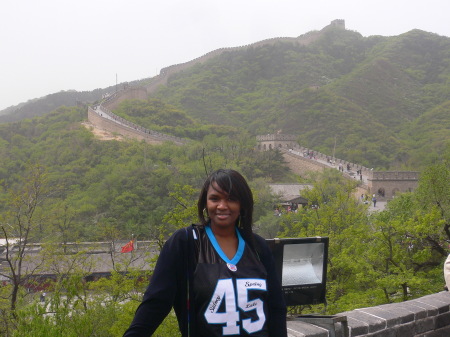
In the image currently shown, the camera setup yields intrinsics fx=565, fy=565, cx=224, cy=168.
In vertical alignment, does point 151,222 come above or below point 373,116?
below

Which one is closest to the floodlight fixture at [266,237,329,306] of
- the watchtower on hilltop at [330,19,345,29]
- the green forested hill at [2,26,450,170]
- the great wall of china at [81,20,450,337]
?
Result: the great wall of china at [81,20,450,337]

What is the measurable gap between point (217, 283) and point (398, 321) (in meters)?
2.20

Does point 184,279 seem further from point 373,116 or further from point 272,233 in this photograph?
point 373,116

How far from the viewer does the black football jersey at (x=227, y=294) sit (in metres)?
1.98

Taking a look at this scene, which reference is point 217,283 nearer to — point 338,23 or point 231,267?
point 231,267

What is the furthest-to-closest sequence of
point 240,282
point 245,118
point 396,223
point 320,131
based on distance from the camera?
point 245,118 → point 320,131 → point 396,223 → point 240,282

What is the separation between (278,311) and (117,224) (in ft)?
87.0

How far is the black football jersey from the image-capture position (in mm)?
1984

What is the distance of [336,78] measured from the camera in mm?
74688

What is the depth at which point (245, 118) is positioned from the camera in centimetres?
6494

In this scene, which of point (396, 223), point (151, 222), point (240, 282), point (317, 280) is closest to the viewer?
point (240, 282)

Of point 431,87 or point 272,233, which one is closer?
point 272,233

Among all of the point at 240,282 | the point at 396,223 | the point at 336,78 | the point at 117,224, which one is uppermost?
the point at 336,78

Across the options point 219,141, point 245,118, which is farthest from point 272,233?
point 245,118
